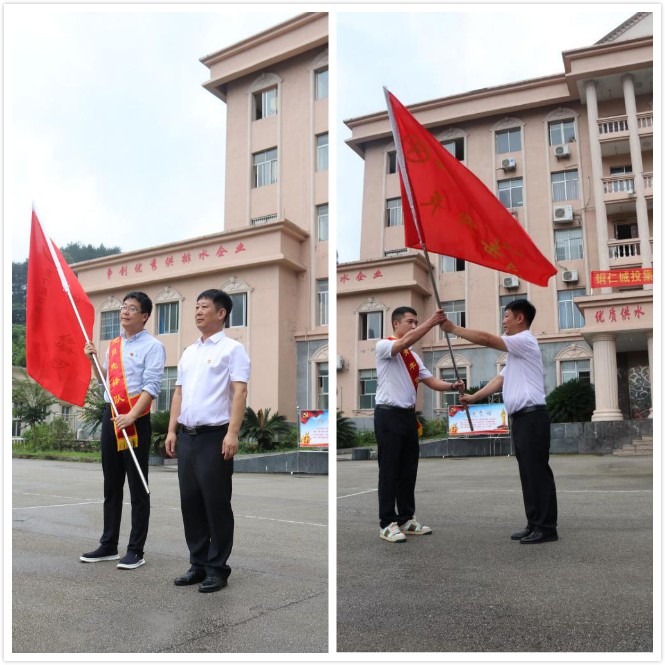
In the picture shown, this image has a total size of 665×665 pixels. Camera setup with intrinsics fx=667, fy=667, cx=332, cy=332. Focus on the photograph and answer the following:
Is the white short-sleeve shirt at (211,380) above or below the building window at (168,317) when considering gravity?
below

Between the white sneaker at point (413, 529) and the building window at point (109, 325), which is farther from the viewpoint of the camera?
the building window at point (109, 325)

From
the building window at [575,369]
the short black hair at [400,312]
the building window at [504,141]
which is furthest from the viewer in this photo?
the building window at [575,369]

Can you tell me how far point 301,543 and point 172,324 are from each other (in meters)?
9.79

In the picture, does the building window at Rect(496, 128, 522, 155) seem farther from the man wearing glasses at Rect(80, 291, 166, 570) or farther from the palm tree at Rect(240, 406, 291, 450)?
the man wearing glasses at Rect(80, 291, 166, 570)

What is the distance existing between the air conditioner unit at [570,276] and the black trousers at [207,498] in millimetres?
10672

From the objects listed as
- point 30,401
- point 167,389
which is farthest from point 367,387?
point 167,389

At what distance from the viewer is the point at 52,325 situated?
8.25 ft

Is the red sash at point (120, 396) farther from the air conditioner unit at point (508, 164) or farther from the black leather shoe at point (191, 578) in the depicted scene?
the air conditioner unit at point (508, 164)

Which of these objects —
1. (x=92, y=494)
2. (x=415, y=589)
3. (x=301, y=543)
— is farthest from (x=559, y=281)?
(x=415, y=589)

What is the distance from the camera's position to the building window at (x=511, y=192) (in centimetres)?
922

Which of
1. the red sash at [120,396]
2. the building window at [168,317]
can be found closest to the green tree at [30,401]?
the red sash at [120,396]

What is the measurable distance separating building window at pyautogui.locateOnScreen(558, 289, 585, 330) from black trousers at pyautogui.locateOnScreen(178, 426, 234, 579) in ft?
35.8

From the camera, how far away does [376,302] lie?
2721 millimetres

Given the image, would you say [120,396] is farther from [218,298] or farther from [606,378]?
[606,378]
